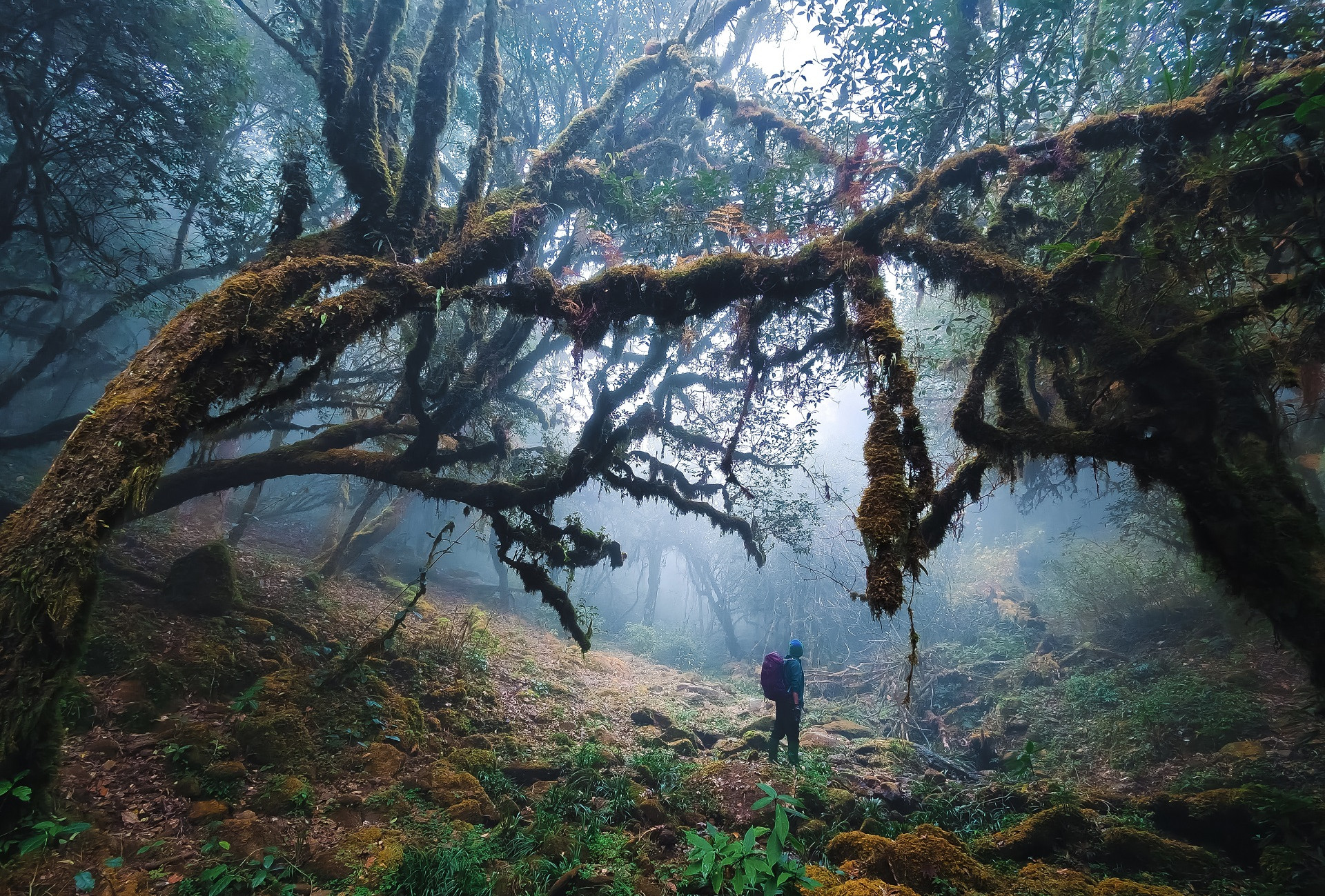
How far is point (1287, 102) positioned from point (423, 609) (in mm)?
18474

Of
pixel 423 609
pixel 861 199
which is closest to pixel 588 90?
pixel 861 199

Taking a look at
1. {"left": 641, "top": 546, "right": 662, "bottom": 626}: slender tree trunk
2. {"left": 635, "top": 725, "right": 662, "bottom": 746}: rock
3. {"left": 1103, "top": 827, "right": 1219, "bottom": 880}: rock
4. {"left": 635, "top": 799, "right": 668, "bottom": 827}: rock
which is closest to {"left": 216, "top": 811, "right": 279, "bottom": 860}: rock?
{"left": 635, "top": 799, "right": 668, "bottom": 827}: rock

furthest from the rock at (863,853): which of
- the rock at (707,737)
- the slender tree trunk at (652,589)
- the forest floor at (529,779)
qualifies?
the slender tree trunk at (652,589)

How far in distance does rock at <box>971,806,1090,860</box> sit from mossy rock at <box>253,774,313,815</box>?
6.59 m

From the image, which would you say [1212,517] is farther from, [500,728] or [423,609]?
[423,609]

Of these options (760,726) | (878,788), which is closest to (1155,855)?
(878,788)

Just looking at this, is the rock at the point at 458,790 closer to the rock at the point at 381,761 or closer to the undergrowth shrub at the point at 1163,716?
the rock at the point at 381,761

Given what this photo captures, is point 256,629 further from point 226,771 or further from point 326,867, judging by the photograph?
point 326,867

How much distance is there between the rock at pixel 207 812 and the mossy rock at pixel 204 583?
14.4 feet

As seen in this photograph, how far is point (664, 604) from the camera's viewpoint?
54.9 metres

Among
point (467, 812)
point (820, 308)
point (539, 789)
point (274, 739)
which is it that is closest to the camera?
point (467, 812)

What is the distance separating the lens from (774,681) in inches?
345

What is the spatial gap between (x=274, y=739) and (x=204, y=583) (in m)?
3.88

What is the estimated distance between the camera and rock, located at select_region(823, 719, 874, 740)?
12.8 meters
